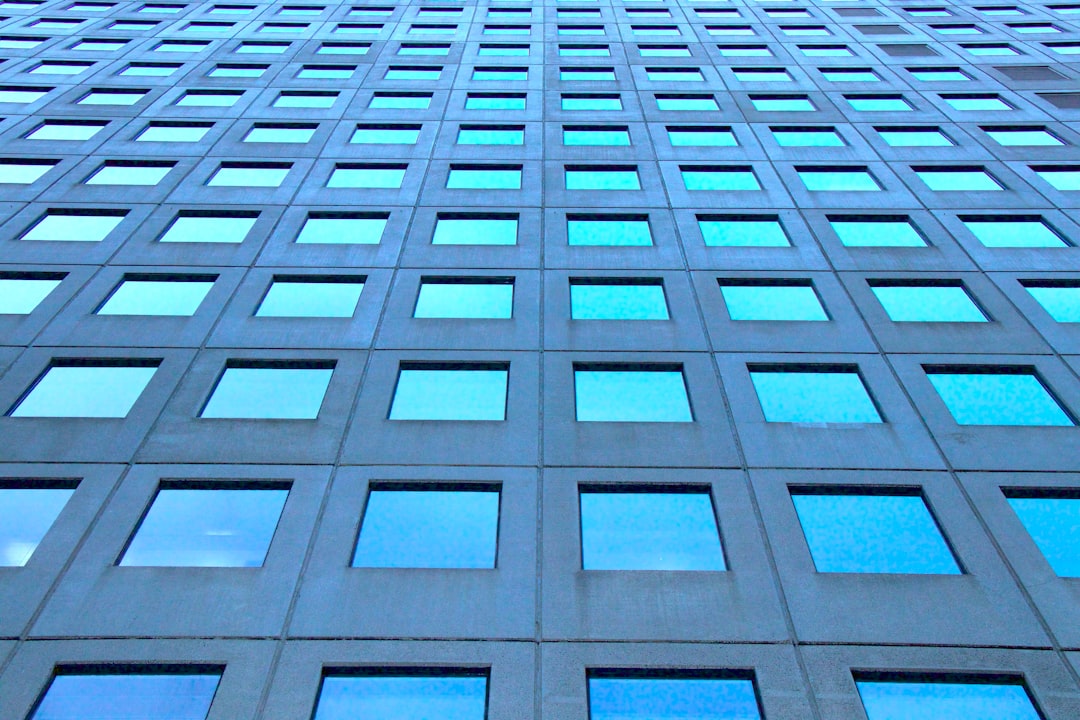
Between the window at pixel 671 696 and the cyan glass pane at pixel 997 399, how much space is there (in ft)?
22.4

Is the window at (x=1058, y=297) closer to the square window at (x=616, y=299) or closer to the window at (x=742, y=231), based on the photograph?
the window at (x=742, y=231)

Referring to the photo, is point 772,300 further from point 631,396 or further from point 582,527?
point 582,527

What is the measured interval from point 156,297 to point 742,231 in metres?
13.5

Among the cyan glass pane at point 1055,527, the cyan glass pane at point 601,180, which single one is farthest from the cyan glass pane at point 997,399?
the cyan glass pane at point 601,180

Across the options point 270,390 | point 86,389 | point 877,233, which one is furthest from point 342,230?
point 877,233

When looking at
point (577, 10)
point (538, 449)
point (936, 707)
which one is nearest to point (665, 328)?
point (538, 449)

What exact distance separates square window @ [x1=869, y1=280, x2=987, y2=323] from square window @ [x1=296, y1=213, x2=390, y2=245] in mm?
11628

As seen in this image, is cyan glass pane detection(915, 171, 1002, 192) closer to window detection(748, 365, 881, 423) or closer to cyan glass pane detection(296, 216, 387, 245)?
window detection(748, 365, 881, 423)

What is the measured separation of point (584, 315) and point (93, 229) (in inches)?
481

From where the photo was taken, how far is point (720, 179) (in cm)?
1938

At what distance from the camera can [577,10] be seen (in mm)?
32562

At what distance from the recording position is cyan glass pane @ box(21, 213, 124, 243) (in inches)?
656

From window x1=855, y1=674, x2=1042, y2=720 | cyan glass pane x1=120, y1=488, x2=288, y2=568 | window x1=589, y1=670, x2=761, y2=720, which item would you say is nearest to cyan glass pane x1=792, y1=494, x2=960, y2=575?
window x1=855, y1=674, x2=1042, y2=720

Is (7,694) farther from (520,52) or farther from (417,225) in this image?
(520,52)
